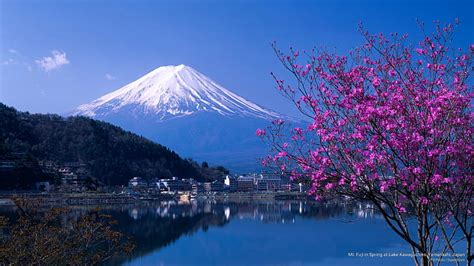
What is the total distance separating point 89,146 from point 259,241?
3196 centimetres

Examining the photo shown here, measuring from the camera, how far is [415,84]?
3.14 meters

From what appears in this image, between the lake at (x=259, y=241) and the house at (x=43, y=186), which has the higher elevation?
the house at (x=43, y=186)

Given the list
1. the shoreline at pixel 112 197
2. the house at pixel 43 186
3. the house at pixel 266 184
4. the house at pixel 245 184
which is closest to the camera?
the shoreline at pixel 112 197

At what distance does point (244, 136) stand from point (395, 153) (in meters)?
99.1

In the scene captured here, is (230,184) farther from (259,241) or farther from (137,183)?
(259,241)

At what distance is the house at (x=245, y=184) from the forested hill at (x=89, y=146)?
5335 millimetres

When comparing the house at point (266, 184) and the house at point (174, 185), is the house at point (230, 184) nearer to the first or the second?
the house at point (266, 184)

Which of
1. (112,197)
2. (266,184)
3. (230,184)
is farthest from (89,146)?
(266,184)

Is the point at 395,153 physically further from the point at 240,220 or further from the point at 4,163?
the point at 4,163

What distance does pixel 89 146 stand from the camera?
149 ft

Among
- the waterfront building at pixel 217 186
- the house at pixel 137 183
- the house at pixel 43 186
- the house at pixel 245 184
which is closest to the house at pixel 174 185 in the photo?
the house at pixel 137 183

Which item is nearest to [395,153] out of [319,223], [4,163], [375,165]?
[375,165]

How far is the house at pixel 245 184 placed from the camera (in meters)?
52.7

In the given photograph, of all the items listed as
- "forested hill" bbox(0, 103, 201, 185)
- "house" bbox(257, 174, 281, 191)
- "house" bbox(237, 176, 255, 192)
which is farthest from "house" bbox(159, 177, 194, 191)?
"house" bbox(257, 174, 281, 191)
